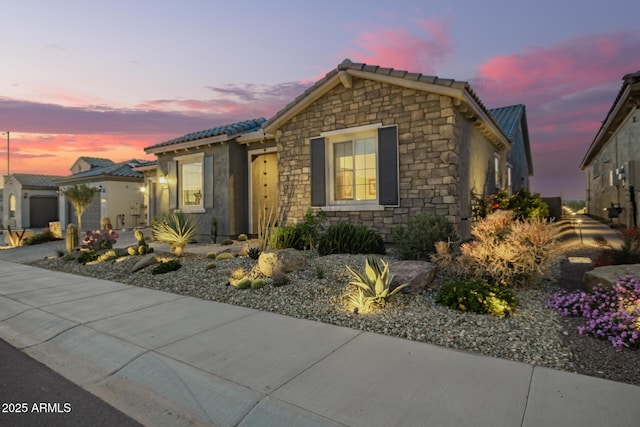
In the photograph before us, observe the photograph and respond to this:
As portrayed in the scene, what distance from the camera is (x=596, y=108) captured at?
1644 centimetres

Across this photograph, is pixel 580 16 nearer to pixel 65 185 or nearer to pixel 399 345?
pixel 399 345

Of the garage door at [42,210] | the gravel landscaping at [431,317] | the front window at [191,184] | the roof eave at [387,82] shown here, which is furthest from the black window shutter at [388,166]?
the garage door at [42,210]

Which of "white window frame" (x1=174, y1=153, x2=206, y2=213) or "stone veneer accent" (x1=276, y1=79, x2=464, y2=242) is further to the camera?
"white window frame" (x1=174, y1=153, x2=206, y2=213)

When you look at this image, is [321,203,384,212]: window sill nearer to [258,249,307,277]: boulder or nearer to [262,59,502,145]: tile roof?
[258,249,307,277]: boulder

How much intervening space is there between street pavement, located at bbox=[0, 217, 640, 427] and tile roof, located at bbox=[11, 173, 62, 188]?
1148 inches

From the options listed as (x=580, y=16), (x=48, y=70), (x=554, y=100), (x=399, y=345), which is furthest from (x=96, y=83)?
(x=554, y=100)

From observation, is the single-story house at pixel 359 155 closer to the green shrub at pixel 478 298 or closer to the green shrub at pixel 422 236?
the green shrub at pixel 422 236

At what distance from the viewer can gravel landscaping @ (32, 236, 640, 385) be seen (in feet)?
11.1

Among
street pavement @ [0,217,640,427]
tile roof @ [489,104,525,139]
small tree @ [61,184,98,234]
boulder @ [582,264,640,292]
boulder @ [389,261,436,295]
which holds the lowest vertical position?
street pavement @ [0,217,640,427]

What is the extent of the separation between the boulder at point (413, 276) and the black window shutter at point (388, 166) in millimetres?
3284

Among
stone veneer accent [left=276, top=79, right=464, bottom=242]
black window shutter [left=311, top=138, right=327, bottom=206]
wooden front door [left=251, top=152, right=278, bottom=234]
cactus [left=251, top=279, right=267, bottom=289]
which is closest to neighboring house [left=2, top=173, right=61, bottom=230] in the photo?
wooden front door [left=251, top=152, right=278, bottom=234]

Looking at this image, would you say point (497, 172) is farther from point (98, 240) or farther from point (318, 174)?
point (98, 240)

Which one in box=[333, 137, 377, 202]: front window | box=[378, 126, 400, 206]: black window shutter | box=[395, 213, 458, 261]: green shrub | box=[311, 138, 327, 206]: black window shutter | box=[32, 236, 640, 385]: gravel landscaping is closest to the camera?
box=[32, 236, 640, 385]: gravel landscaping

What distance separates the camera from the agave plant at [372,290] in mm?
4961
